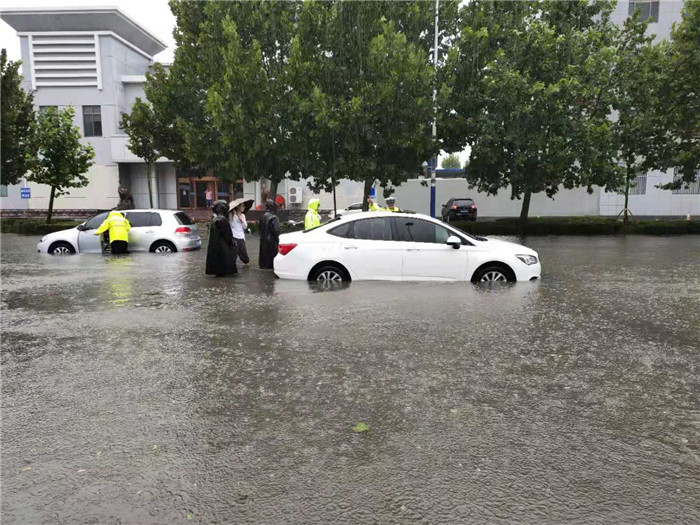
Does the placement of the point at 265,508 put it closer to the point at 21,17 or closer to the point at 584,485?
the point at 584,485

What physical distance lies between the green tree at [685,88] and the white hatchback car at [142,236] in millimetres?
22565

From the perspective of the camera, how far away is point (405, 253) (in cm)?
1011

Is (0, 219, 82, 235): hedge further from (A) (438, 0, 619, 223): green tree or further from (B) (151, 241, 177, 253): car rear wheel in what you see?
(A) (438, 0, 619, 223): green tree

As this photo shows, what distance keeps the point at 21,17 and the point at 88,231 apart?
32124 millimetres

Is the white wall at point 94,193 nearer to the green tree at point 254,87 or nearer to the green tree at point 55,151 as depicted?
the green tree at point 55,151

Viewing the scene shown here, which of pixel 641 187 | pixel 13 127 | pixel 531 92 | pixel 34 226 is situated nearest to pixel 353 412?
pixel 531 92

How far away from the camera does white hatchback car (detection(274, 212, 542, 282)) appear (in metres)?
10.1

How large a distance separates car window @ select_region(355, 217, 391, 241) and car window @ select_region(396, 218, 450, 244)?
0.22 m

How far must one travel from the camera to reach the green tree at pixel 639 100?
25641 mm

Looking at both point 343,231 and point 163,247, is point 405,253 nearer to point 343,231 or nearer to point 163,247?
point 343,231

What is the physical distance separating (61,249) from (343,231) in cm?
1148

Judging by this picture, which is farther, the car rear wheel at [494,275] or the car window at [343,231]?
the car window at [343,231]

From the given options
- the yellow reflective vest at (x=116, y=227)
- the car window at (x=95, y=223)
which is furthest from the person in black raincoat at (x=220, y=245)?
the car window at (x=95, y=223)

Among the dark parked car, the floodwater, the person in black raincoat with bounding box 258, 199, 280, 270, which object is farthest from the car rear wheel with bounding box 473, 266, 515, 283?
the dark parked car
